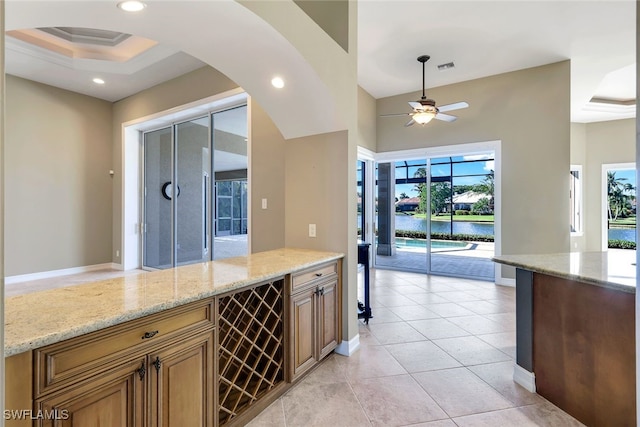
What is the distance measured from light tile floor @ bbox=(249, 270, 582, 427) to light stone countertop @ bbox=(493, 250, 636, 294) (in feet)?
2.98

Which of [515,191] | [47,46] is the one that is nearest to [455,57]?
[515,191]

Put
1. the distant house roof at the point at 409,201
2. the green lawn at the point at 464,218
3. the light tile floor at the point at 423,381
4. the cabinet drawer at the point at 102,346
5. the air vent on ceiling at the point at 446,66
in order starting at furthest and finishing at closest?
1. the distant house roof at the point at 409,201
2. the green lawn at the point at 464,218
3. the air vent on ceiling at the point at 446,66
4. the light tile floor at the point at 423,381
5. the cabinet drawer at the point at 102,346

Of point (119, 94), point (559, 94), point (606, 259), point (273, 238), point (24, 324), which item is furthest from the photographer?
point (119, 94)

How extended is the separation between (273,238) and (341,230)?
1.53 m

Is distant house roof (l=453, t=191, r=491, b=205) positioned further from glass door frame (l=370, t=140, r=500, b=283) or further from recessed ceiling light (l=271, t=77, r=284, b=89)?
recessed ceiling light (l=271, t=77, r=284, b=89)

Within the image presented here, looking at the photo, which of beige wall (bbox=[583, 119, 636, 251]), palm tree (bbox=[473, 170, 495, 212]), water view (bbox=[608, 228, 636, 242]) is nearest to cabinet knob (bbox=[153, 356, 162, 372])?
palm tree (bbox=[473, 170, 495, 212])

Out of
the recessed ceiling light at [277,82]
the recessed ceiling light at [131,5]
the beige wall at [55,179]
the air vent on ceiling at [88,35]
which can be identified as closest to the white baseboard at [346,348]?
the recessed ceiling light at [277,82]

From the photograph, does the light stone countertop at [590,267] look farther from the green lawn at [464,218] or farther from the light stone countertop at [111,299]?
the green lawn at [464,218]

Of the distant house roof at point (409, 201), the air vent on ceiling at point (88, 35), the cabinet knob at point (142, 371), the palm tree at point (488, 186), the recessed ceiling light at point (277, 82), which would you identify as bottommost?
the cabinet knob at point (142, 371)

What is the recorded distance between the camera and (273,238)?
407 cm

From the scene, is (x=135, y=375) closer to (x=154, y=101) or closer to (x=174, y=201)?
(x=174, y=201)

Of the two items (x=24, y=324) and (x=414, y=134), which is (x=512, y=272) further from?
(x=24, y=324)

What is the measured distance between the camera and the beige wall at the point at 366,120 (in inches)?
232

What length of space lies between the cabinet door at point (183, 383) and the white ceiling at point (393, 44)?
1767 mm
